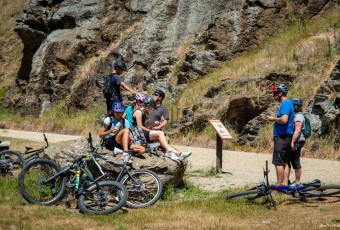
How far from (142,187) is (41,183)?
1.68m

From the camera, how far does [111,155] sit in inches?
368

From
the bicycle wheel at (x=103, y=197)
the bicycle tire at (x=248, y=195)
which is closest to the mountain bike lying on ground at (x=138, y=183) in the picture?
the bicycle wheel at (x=103, y=197)

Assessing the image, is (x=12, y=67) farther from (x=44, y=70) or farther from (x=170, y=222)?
(x=170, y=222)

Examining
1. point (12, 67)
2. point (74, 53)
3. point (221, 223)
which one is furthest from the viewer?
point (12, 67)

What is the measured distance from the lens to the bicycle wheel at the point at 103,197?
7695 millimetres

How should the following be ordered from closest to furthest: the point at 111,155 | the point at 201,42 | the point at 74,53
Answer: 1. the point at 111,155
2. the point at 201,42
3. the point at 74,53

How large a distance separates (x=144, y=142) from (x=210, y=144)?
831 centimetres

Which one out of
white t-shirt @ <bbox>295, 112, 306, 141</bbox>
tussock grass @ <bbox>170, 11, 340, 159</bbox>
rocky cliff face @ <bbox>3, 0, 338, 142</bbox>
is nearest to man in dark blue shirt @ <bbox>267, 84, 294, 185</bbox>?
white t-shirt @ <bbox>295, 112, 306, 141</bbox>

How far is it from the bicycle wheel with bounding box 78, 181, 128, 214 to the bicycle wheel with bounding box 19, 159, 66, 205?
2.33ft

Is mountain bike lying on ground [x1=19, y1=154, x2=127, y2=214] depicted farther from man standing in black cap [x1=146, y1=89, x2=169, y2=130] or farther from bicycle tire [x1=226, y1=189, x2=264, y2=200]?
man standing in black cap [x1=146, y1=89, x2=169, y2=130]

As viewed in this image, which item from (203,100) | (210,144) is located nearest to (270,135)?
(210,144)

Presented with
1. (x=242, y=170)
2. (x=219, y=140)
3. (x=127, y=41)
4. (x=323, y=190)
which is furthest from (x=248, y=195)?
(x=127, y=41)

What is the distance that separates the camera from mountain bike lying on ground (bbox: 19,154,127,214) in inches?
306

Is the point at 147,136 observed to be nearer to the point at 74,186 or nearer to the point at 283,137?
the point at 74,186
